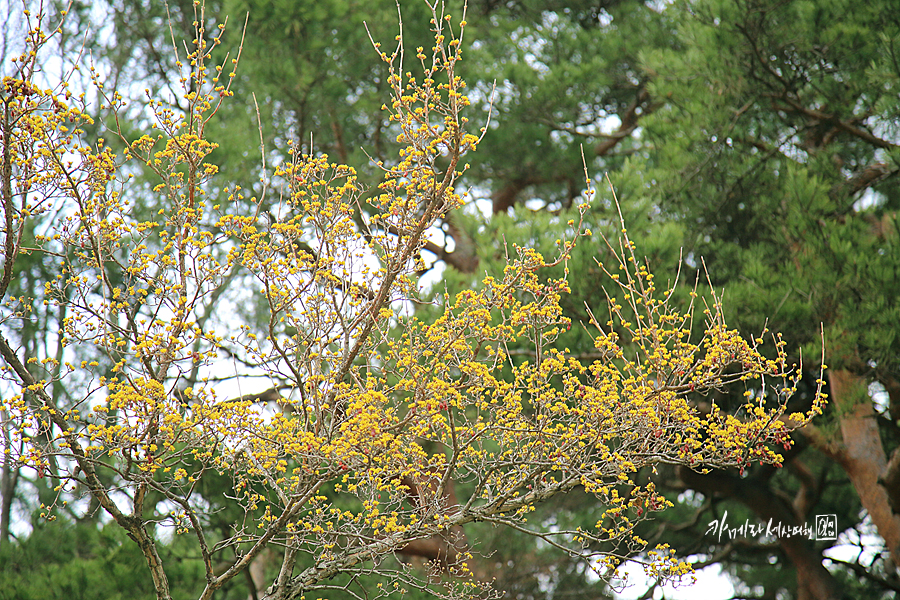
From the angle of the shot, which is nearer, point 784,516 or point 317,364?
point 317,364

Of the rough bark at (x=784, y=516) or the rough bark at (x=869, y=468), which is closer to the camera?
the rough bark at (x=869, y=468)

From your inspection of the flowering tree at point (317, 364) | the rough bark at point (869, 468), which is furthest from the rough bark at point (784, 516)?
the flowering tree at point (317, 364)

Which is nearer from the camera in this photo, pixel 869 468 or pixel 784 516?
pixel 869 468

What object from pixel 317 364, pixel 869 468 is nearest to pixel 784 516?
pixel 869 468

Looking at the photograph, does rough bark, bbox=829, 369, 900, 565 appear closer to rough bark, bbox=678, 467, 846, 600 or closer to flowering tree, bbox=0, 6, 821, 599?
rough bark, bbox=678, 467, 846, 600

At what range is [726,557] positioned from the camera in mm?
7527

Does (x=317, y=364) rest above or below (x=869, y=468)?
below

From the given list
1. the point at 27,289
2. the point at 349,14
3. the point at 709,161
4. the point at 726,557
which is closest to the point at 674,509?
the point at 726,557

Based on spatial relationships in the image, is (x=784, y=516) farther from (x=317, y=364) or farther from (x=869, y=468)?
(x=317, y=364)

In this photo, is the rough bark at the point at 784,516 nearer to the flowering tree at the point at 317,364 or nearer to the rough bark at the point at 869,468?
the rough bark at the point at 869,468

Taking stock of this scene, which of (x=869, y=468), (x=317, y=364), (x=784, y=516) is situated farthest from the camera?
(x=784, y=516)

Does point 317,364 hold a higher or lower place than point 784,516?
lower

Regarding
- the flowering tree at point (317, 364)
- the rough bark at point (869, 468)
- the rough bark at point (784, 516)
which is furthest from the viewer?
the rough bark at point (784, 516)

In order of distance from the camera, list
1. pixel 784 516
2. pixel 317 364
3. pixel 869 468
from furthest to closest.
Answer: pixel 784 516
pixel 869 468
pixel 317 364
